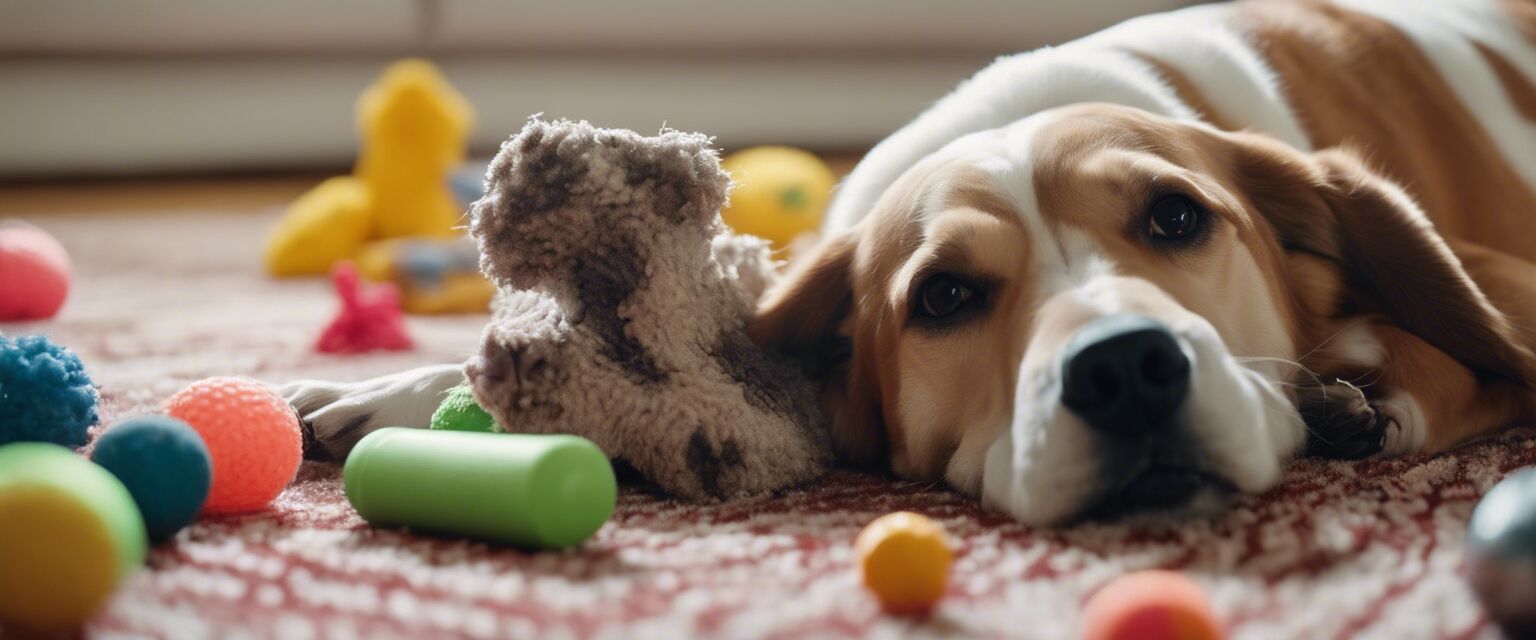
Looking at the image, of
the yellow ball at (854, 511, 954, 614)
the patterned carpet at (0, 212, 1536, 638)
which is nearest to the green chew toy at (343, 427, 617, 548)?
the patterned carpet at (0, 212, 1536, 638)

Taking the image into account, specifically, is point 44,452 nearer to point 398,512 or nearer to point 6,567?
point 6,567

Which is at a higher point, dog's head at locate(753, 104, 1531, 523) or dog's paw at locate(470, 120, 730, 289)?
dog's paw at locate(470, 120, 730, 289)

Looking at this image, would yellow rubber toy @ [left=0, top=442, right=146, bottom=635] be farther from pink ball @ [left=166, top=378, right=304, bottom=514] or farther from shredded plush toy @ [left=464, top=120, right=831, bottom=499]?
shredded plush toy @ [left=464, top=120, right=831, bottom=499]

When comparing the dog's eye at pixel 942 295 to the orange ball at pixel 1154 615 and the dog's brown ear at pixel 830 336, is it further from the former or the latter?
the orange ball at pixel 1154 615

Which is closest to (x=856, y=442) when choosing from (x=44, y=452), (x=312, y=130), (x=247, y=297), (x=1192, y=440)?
(x=1192, y=440)

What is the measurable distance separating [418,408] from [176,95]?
409 centimetres

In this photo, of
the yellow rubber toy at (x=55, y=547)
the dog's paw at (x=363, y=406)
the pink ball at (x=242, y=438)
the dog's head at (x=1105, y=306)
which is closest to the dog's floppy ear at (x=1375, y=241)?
the dog's head at (x=1105, y=306)

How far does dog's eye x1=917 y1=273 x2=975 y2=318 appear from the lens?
5.03 ft

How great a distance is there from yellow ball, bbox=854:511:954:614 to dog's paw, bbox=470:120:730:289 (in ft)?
1.69

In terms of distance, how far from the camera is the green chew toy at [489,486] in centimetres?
116

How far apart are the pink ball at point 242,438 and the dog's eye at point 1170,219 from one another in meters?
0.89

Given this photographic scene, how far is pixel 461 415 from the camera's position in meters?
1.50

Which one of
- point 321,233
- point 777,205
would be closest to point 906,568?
point 777,205

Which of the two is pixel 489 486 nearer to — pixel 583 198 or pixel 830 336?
pixel 583 198
